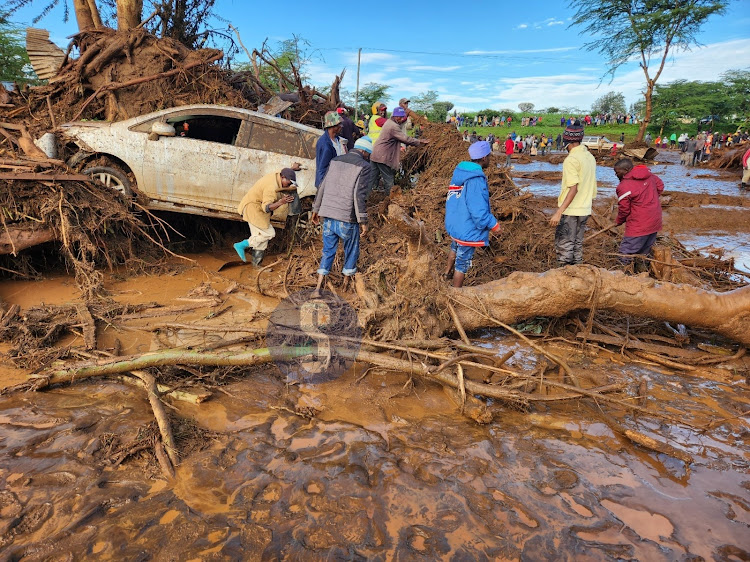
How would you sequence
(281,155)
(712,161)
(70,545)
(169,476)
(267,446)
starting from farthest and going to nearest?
1. (712,161)
2. (281,155)
3. (267,446)
4. (169,476)
5. (70,545)

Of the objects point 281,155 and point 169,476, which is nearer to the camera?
point 169,476

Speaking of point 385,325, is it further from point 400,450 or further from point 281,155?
point 281,155

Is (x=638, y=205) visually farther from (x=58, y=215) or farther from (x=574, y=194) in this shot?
(x=58, y=215)

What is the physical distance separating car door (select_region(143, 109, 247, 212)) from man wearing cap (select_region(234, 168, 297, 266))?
1.57 ft

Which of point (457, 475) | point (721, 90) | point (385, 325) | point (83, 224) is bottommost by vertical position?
point (457, 475)

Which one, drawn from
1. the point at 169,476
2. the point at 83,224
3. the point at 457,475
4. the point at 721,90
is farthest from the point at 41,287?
the point at 721,90

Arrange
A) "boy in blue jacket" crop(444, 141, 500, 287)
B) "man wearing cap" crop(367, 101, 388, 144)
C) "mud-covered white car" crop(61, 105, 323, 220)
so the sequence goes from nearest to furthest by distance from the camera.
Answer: "boy in blue jacket" crop(444, 141, 500, 287) → "mud-covered white car" crop(61, 105, 323, 220) → "man wearing cap" crop(367, 101, 388, 144)

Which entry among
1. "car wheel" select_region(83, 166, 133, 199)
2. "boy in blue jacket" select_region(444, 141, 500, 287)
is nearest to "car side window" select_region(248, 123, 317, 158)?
"car wheel" select_region(83, 166, 133, 199)

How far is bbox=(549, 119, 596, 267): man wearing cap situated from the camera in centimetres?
495

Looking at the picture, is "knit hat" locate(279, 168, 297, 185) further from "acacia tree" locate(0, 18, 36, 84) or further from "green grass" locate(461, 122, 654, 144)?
"green grass" locate(461, 122, 654, 144)

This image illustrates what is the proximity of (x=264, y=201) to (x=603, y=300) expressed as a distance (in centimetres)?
405

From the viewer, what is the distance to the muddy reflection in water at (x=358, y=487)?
213 cm

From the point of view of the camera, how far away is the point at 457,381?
3406mm

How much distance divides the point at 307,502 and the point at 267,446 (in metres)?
0.57
